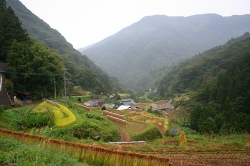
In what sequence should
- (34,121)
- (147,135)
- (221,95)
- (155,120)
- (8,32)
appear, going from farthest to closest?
(221,95) → (155,120) → (8,32) → (147,135) → (34,121)

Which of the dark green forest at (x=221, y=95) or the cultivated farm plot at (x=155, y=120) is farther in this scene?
the cultivated farm plot at (x=155, y=120)

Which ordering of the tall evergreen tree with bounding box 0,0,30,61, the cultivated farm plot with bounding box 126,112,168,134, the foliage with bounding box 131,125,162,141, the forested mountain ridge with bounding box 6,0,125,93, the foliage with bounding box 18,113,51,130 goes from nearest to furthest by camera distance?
the foliage with bounding box 18,113,51,130
the foliage with bounding box 131,125,162,141
the tall evergreen tree with bounding box 0,0,30,61
the cultivated farm plot with bounding box 126,112,168,134
the forested mountain ridge with bounding box 6,0,125,93

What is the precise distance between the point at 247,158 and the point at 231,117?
1866 cm

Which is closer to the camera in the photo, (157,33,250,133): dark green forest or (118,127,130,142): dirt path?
(118,127,130,142): dirt path

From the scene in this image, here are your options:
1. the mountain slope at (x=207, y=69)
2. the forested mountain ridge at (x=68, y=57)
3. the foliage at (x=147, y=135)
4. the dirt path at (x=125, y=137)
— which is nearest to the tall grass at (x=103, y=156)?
the dirt path at (x=125, y=137)

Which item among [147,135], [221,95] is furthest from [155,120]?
[221,95]

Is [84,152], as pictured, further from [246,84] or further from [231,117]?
[246,84]

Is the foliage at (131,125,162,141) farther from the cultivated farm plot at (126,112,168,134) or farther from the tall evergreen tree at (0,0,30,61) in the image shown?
the tall evergreen tree at (0,0,30,61)

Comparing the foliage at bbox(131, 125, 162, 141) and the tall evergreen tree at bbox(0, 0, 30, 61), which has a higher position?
the tall evergreen tree at bbox(0, 0, 30, 61)

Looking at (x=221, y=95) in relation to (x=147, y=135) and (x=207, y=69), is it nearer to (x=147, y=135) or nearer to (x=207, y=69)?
(x=147, y=135)

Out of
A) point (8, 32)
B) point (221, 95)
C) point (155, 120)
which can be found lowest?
point (155, 120)

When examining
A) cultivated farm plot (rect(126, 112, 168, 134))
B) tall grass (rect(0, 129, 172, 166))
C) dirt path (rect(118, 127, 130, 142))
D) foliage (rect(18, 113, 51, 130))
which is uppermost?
tall grass (rect(0, 129, 172, 166))

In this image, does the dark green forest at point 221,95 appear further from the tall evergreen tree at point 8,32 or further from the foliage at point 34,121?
the tall evergreen tree at point 8,32

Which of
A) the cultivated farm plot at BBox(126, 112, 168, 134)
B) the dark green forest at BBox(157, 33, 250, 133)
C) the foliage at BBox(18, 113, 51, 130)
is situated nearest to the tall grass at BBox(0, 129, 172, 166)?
the foliage at BBox(18, 113, 51, 130)
